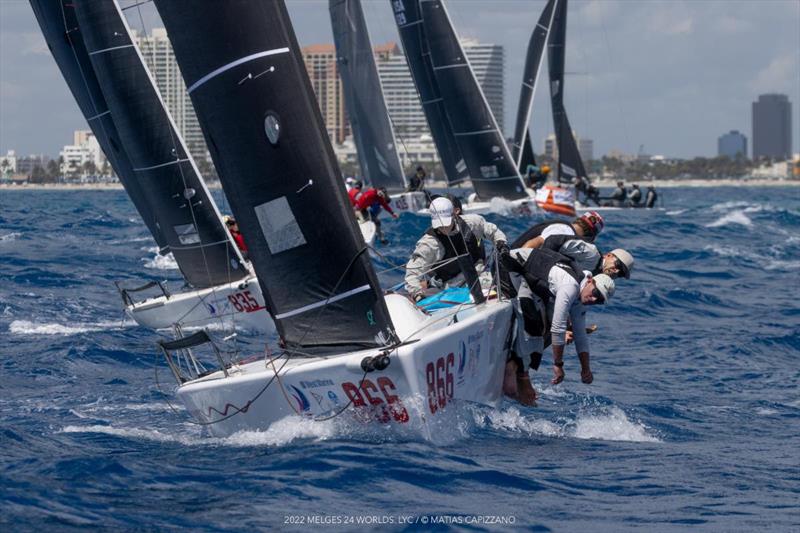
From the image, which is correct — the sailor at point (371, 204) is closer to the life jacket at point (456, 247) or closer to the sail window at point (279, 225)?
the life jacket at point (456, 247)

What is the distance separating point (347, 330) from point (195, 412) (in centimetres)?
107

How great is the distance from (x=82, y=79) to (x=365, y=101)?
58.1 feet

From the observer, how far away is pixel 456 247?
9242 mm

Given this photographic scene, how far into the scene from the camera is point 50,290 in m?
17.5

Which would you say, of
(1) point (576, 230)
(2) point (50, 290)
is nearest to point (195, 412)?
(1) point (576, 230)

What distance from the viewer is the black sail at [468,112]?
33094 millimetres

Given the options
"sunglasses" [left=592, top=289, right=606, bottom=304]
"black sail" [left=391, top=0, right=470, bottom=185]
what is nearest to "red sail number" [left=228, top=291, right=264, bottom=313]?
"sunglasses" [left=592, top=289, right=606, bottom=304]

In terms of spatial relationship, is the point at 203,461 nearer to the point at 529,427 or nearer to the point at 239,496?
the point at 239,496

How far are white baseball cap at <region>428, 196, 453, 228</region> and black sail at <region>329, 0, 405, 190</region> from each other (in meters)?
24.3

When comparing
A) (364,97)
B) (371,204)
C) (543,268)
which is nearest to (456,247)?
(543,268)

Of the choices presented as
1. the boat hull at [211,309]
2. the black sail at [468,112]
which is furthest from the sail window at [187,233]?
the black sail at [468,112]

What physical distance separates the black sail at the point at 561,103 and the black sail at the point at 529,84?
0.40 m

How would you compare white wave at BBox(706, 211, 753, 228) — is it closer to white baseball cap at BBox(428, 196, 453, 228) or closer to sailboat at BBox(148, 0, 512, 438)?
white baseball cap at BBox(428, 196, 453, 228)

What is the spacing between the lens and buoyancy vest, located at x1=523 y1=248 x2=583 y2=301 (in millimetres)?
8320
